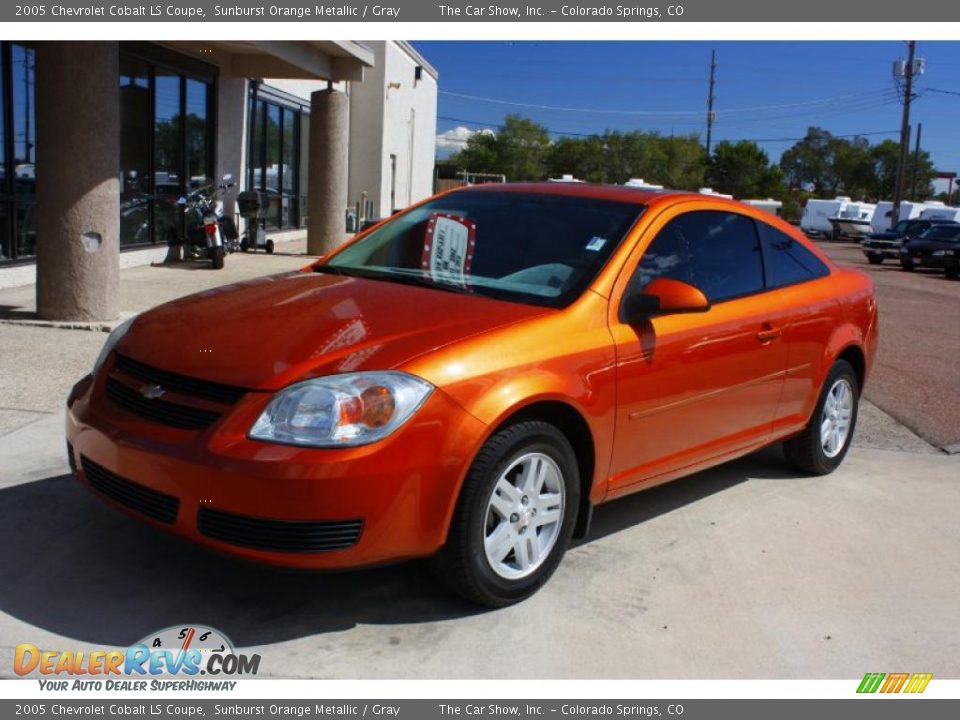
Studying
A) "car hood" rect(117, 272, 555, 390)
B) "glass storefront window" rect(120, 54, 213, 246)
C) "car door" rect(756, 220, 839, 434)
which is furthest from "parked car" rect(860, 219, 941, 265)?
"car hood" rect(117, 272, 555, 390)

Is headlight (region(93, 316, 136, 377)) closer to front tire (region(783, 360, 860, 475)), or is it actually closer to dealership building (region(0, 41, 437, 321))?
front tire (region(783, 360, 860, 475))

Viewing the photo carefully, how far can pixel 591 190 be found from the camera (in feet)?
16.5

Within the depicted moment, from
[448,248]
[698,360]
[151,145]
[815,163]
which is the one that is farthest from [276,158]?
[815,163]

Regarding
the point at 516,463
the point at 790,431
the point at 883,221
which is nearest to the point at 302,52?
the point at 790,431

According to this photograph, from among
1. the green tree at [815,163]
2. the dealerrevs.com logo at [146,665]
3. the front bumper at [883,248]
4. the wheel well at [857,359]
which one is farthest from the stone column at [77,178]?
the green tree at [815,163]

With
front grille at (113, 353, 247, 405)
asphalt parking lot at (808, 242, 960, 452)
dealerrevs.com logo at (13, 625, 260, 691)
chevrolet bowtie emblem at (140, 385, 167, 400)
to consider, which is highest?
front grille at (113, 353, 247, 405)

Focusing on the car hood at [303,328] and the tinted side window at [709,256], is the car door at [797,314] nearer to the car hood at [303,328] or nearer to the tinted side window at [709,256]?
the tinted side window at [709,256]

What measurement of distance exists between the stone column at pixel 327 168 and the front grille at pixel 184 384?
13488 millimetres

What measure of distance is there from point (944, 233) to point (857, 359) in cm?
2651

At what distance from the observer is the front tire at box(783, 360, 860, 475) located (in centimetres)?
581

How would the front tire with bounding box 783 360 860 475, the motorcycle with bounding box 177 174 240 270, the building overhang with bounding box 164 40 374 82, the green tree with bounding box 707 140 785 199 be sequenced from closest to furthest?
the front tire with bounding box 783 360 860 475
the motorcycle with bounding box 177 174 240 270
the building overhang with bounding box 164 40 374 82
the green tree with bounding box 707 140 785 199

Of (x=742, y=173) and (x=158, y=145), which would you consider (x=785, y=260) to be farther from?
(x=742, y=173)

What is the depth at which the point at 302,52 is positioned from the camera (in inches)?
615
